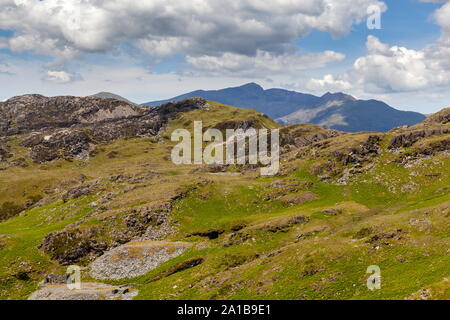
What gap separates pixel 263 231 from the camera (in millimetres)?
70438

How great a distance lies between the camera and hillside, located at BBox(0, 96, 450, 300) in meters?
43.6

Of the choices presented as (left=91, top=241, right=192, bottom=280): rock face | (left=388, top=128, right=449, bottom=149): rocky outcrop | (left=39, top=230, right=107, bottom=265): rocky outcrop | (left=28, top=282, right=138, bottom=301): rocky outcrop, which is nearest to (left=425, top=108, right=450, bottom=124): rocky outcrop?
(left=388, top=128, right=449, bottom=149): rocky outcrop

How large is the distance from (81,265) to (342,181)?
77750 millimetres

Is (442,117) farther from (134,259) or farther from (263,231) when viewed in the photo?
(134,259)

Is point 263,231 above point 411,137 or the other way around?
the other way around

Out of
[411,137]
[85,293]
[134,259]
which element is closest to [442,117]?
[411,137]

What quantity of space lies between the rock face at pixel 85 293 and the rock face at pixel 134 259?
6485 millimetres

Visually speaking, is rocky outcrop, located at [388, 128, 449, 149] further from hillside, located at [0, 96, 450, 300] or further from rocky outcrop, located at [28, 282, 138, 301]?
rocky outcrop, located at [28, 282, 138, 301]

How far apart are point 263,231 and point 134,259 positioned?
2825 cm

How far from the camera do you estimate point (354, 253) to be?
46406 mm

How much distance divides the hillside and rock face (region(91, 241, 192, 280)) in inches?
11.4
